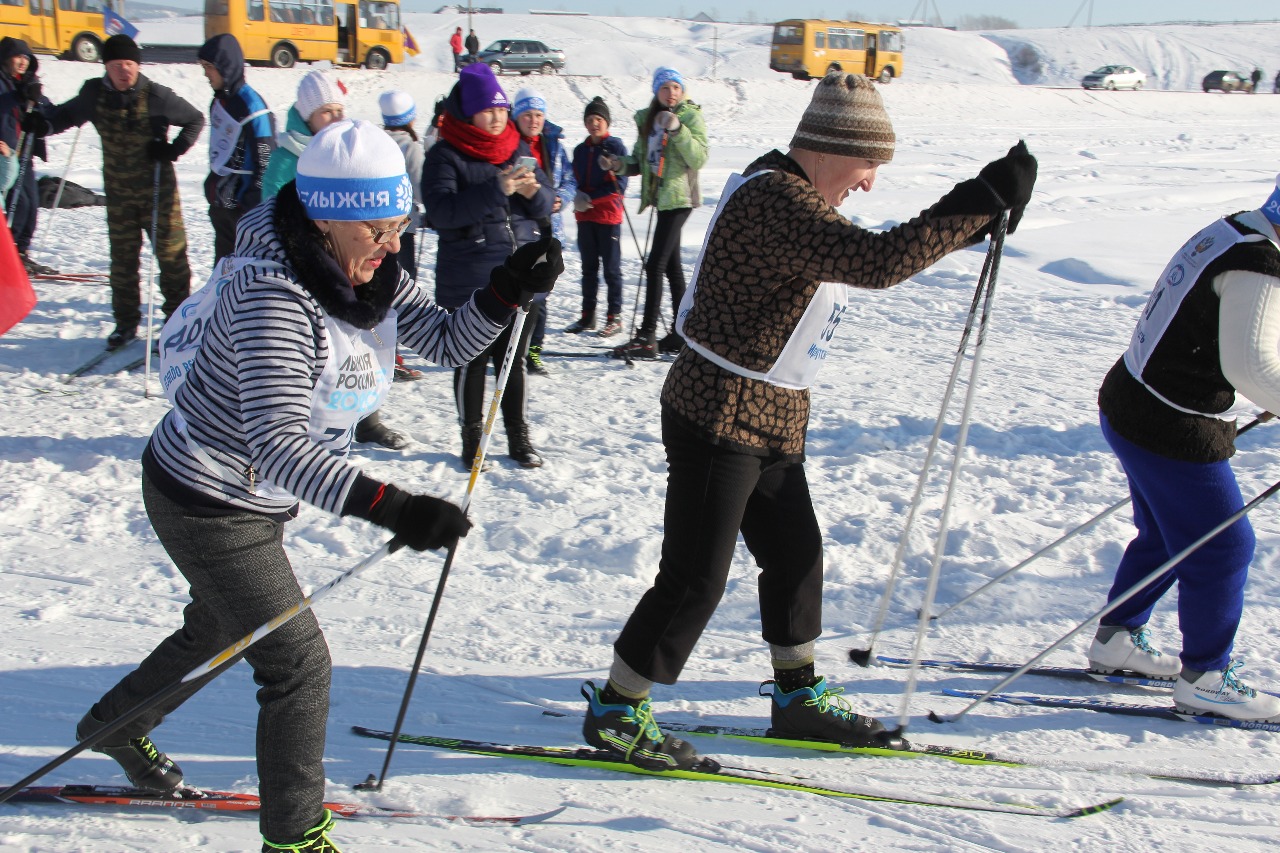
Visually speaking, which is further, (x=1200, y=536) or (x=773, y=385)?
(x=1200, y=536)

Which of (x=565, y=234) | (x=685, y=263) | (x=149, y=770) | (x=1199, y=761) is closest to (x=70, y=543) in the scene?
(x=149, y=770)

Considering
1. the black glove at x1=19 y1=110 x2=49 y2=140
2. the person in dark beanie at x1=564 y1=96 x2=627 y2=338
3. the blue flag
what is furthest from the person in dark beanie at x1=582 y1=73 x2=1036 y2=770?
the black glove at x1=19 y1=110 x2=49 y2=140

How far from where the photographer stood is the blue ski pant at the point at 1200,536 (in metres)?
3.07

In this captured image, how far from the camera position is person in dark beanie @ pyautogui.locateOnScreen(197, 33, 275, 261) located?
20.1 feet

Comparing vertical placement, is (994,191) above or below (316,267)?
above

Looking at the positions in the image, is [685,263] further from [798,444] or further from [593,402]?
[798,444]

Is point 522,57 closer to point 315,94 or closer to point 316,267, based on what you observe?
point 315,94

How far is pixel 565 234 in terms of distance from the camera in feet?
36.4

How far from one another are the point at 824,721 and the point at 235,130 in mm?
4927

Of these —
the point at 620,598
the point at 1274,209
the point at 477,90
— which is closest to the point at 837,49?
the point at 477,90

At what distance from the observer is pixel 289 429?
6.89 ft

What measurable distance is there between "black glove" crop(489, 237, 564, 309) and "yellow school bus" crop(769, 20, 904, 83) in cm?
3381

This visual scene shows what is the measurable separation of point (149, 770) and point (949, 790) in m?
2.16

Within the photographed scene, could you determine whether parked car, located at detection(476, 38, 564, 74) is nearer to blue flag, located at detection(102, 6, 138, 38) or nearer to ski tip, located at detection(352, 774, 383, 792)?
blue flag, located at detection(102, 6, 138, 38)
